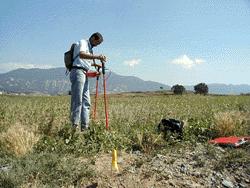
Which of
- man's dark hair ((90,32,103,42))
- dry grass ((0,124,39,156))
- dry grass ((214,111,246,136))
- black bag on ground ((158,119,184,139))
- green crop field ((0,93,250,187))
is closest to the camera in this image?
green crop field ((0,93,250,187))

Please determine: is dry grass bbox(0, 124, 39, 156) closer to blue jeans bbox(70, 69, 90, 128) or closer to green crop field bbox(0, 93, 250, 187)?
green crop field bbox(0, 93, 250, 187)

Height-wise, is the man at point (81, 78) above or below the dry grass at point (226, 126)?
above

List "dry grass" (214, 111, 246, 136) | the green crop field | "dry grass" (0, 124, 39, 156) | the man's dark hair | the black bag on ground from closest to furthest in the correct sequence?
1. the green crop field
2. "dry grass" (0, 124, 39, 156)
3. the black bag on ground
4. "dry grass" (214, 111, 246, 136)
5. the man's dark hair

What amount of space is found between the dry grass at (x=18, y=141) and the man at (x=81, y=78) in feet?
5.61

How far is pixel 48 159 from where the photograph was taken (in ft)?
19.2

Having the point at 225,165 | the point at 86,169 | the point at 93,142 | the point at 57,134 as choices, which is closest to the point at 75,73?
the point at 57,134

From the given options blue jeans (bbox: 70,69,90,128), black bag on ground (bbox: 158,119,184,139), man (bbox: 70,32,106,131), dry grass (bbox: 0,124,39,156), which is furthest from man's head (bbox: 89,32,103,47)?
dry grass (bbox: 0,124,39,156)

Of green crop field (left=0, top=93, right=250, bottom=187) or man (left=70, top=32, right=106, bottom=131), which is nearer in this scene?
green crop field (left=0, top=93, right=250, bottom=187)

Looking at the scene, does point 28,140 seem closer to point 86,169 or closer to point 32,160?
point 32,160

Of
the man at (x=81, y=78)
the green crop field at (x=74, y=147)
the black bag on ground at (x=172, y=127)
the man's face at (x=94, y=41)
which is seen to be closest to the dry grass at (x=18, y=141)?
the green crop field at (x=74, y=147)

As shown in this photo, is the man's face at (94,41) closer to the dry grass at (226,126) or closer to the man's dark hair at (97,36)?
the man's dark hair at (97,36)

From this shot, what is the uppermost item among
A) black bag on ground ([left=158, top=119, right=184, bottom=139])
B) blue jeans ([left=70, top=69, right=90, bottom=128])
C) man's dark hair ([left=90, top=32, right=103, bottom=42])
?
man's dark hair ([left=90, top=32, right=103, bottom=42])

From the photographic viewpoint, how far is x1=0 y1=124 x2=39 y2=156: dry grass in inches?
247

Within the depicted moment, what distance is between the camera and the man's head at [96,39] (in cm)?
871
